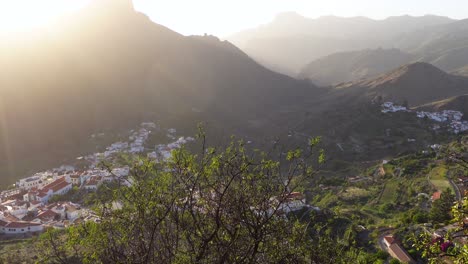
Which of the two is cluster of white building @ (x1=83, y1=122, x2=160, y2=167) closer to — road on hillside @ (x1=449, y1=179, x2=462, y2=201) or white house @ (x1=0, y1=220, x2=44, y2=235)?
white house @ (x1=0, y1=220, x2=44, y2=235)

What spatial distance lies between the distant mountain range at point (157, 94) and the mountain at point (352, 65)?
60017 mm

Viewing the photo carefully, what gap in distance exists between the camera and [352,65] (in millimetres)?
164750

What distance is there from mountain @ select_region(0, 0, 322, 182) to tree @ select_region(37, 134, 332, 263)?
1849 inches

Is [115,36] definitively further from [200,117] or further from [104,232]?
[104,232]

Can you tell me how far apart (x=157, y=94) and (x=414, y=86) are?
56295mm

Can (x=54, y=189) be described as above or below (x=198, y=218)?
below

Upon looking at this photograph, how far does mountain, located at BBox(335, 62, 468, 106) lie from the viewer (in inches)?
3105

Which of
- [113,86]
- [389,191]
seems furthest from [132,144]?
[389,191]

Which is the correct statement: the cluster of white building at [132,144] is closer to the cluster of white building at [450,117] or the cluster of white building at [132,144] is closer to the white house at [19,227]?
the white house at [19,227]

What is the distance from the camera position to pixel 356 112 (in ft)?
217

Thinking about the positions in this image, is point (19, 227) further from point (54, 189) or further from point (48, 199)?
point (54, 189)

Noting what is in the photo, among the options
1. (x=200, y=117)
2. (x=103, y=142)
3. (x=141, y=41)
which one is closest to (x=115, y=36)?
(x=141, y=41)

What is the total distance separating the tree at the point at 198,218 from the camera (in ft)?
19.1

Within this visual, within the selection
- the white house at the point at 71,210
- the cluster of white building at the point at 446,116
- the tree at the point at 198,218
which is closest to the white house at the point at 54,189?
the white house at the point at 71,210
